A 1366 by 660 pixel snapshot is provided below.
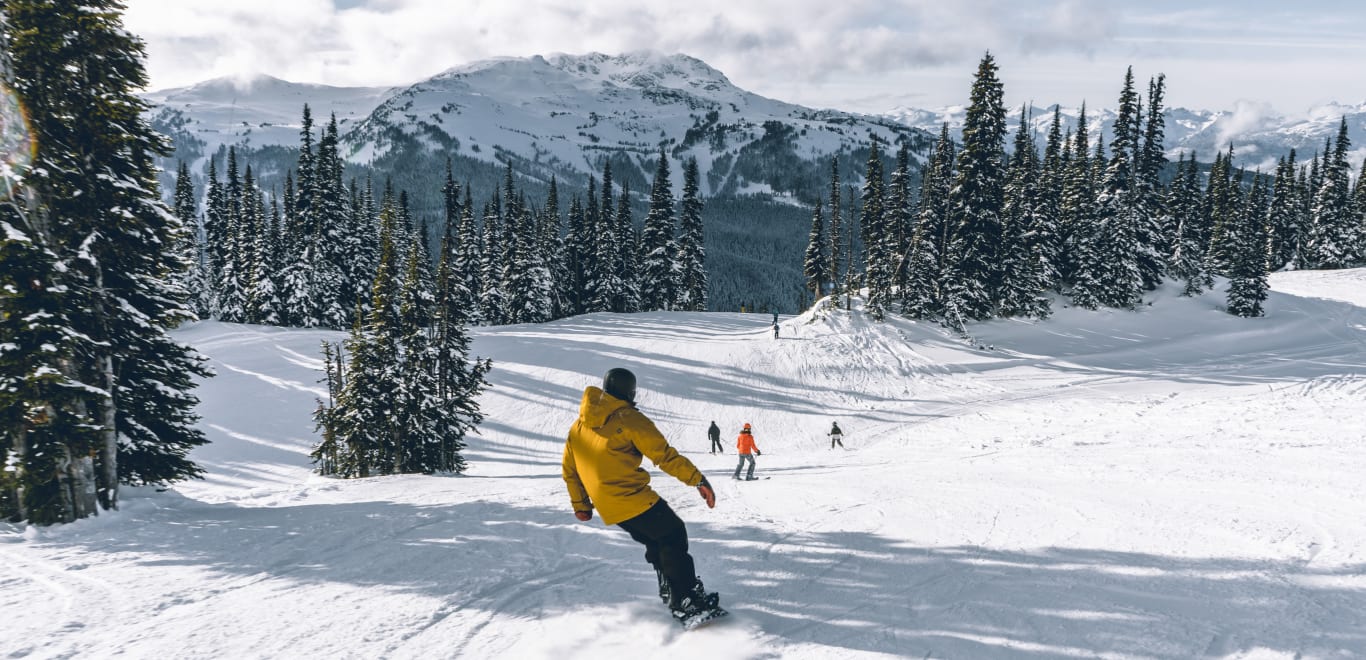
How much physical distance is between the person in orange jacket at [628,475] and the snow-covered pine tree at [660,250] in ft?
191

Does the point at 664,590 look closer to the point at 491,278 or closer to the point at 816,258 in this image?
the point at 491,278

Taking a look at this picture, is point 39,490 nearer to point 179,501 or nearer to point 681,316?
point 179,501

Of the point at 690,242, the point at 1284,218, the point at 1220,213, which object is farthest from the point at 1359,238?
the point at 690,242

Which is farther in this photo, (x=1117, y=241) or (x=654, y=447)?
(x=1117, y=241)

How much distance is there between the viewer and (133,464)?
1231cm

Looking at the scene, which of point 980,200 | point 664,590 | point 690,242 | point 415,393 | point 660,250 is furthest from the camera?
point 690,242

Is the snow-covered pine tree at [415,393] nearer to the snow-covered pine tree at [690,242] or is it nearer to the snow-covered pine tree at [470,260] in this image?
the snow-covered pine tree at [470,260]

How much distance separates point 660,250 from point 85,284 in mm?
53043

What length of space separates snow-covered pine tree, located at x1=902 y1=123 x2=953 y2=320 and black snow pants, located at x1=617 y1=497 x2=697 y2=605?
132ft

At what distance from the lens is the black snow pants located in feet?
16.7

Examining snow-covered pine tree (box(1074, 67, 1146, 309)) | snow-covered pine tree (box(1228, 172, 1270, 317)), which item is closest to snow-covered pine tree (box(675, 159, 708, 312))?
snow-covered pine tree (box(1074, 67, 1146, 309))

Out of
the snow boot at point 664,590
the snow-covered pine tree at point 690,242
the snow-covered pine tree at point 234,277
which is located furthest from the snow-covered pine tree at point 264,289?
the snow boot at point 664,590

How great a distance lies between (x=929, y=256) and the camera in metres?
42.4

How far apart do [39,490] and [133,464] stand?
3.10m
